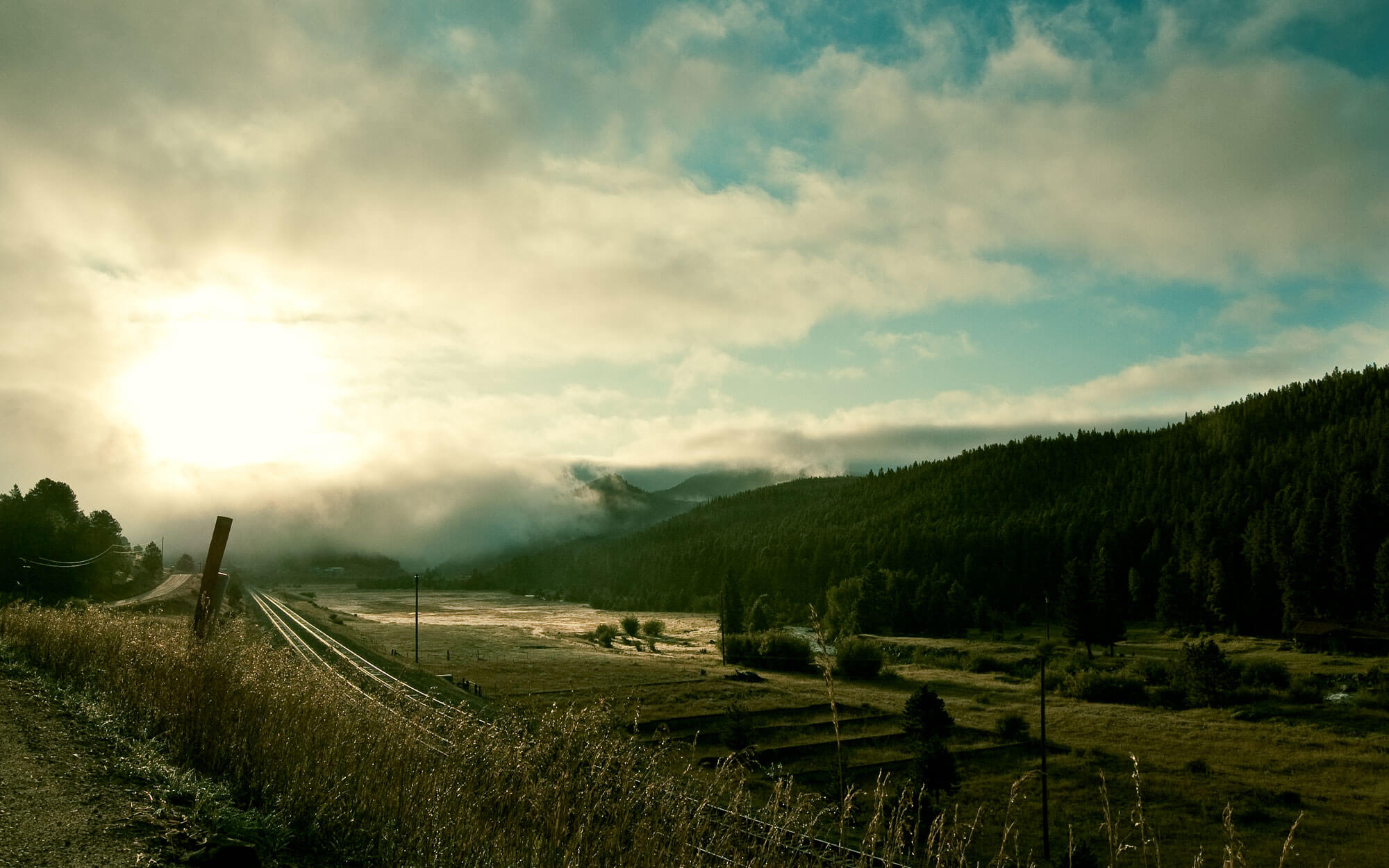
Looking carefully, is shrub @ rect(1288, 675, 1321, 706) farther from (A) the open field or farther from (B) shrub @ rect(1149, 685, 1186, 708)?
(B) shrub @ rect(1149, 685, 1186, 708)

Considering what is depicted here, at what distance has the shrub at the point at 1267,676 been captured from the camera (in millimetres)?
68375

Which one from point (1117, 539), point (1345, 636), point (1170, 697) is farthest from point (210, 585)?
point (1117, 539)

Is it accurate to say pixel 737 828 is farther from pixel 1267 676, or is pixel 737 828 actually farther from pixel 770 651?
pixel 770 651

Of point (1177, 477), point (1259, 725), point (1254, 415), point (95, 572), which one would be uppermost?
point (1254, 415)

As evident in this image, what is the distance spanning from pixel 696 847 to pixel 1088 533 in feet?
483

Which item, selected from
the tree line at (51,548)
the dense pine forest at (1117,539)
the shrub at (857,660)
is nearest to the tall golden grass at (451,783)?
the tree line at (51,548)

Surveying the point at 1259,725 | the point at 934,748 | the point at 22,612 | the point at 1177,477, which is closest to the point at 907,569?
the point at 1177,477

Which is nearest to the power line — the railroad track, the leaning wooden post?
the railroad track

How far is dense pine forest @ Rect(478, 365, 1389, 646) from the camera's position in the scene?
327 ft

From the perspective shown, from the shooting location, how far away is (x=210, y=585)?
1212cm

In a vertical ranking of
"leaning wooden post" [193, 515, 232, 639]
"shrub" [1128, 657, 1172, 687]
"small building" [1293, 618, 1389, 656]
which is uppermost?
"leaning wooden post" [193, 515, 232, 639]

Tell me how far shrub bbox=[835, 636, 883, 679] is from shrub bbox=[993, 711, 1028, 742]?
1126 inches

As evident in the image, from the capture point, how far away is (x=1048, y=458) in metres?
188

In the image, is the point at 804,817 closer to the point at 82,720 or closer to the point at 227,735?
the point at 227,735
